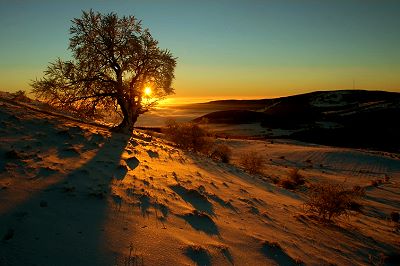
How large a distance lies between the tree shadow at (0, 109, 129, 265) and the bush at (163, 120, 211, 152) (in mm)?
15832

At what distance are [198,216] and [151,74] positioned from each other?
13492 millimetres

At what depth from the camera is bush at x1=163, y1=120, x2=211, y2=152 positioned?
25875 millimetres

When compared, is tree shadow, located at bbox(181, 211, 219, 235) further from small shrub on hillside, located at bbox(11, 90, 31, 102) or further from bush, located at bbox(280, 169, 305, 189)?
small shrub on hillside, located at bbox(11, 90, 31, 102)

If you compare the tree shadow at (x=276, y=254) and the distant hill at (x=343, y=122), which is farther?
the distant hill at (x=343, y=122)

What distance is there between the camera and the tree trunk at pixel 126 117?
19006 mm

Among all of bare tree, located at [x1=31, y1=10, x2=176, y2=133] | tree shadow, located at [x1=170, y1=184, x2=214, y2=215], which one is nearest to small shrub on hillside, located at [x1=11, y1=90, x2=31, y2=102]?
bare tree, located at [x1=31, y1=10, x2=176, y2=133]

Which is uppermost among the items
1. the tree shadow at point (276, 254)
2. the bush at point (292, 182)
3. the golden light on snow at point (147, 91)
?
the golden light on snow at point (147, 91)

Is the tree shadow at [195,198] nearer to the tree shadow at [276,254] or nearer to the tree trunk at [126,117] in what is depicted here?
the tree shadow at [276,254]

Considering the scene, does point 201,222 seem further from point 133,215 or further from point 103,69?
point 103,69

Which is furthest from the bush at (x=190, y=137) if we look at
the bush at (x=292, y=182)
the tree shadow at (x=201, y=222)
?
the tree shadow at (x=201, y=222)

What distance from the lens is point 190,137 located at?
86.0 feet

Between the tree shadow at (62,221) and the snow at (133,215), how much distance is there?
0.02 meters

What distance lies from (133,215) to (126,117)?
12867 millimetres

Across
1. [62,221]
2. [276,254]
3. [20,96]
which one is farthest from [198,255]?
[20,96]
